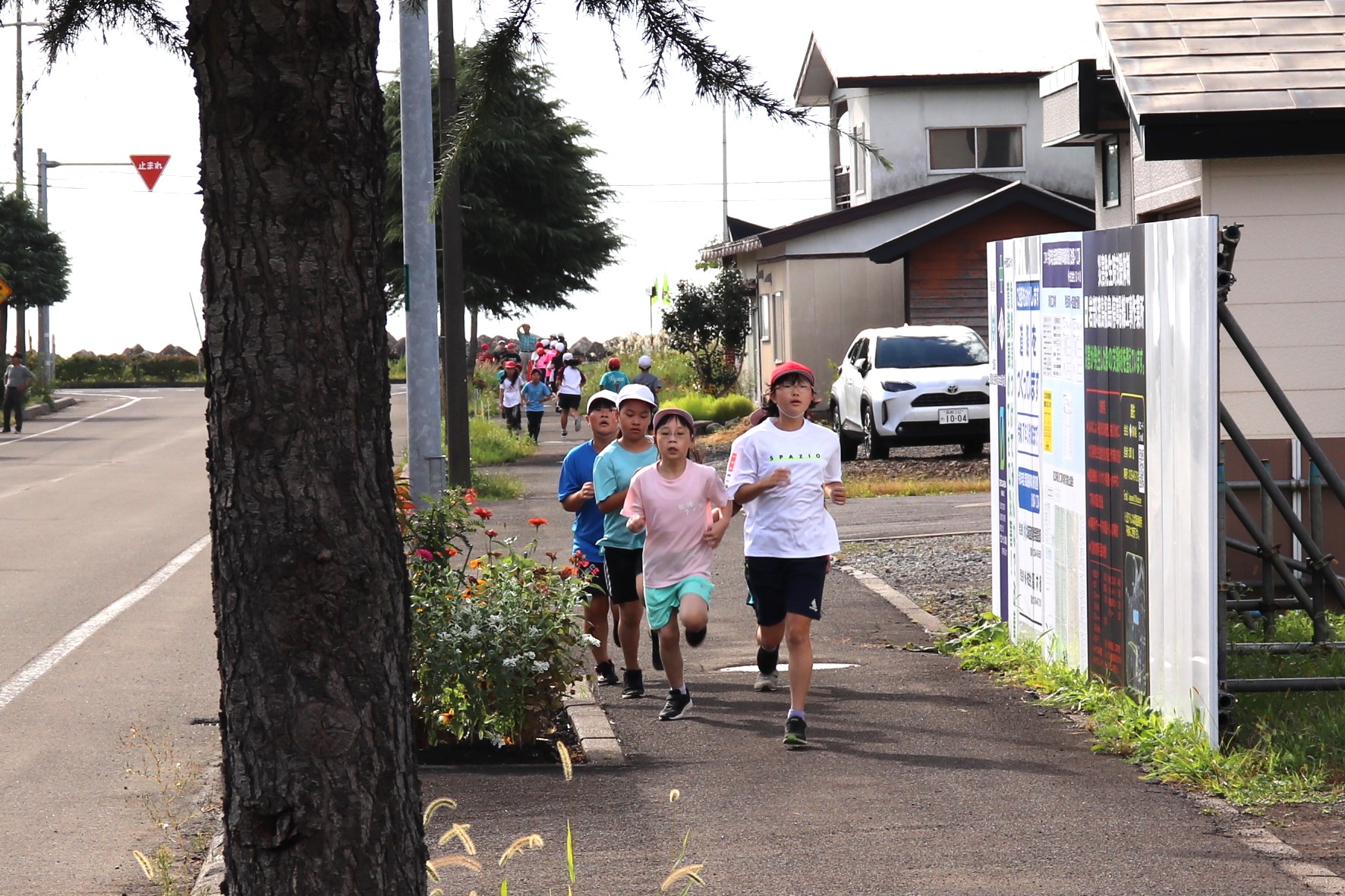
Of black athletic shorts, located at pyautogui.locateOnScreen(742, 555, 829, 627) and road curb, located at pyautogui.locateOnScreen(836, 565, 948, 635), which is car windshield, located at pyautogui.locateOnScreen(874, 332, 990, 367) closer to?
road curb, located at pyautogui.locateOnScreen(836, 565, 948, 635)

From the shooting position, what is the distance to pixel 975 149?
35906 millimetres

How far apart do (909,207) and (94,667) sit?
25447 millimetres

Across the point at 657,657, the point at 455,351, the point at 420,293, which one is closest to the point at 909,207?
the point at 455,351

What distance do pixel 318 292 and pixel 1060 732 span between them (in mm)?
5107

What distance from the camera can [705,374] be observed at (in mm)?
37062

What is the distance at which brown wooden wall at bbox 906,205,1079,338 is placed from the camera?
30.9 meters

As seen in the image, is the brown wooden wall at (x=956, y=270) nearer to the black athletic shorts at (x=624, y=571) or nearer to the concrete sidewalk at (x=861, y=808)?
the concrete sidewalk at (x=861, y=808)

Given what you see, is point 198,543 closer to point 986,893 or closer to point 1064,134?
point 1064,134

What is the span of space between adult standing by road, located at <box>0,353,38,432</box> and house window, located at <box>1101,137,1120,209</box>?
98.0 ft

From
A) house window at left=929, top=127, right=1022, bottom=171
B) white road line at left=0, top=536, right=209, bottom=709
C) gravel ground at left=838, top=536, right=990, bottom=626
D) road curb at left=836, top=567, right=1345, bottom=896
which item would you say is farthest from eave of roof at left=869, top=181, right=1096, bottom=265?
road curb at left=836, top=567, right=1345, bottom=896

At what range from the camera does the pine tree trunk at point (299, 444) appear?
3.00 m

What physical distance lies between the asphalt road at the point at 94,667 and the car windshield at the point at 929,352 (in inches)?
375

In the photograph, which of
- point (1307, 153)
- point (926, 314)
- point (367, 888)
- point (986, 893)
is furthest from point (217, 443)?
point (926, 314)

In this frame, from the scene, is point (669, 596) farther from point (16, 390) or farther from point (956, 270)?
point (16, 390)
